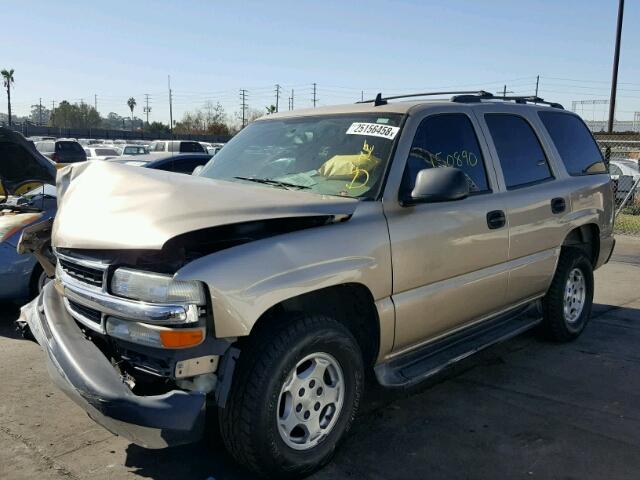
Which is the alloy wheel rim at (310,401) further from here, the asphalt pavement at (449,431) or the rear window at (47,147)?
the rear window at (47,147)

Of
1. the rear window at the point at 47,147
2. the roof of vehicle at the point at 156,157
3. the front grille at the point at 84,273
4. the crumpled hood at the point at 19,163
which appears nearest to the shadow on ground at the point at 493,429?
the front grille at the point at 84,273

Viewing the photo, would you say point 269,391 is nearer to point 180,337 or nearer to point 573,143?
point 180,337

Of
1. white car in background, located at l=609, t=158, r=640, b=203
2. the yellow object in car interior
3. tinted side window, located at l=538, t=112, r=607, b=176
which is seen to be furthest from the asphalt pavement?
white car in background, located at l=609, t=158, r=640, b=203

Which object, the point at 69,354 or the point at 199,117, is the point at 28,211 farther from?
the point at 199,117

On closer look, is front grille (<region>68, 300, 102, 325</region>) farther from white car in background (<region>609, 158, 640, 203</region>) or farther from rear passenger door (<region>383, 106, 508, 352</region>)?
white car in background (<region>609, 158, 640, 203</region>)

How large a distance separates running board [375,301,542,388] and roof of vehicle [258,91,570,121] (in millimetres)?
1545

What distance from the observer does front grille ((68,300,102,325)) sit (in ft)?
10.0

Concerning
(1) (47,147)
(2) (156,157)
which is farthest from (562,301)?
(1) (47,147)

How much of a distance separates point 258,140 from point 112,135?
7179 cm

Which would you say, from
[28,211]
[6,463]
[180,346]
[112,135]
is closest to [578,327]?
[180,346]

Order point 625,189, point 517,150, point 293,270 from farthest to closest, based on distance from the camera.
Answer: point 625,189 < point 517,150 < point 293,270

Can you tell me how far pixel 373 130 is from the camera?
12.7 feet

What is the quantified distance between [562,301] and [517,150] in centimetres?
141

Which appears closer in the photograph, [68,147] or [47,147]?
[68,147]
